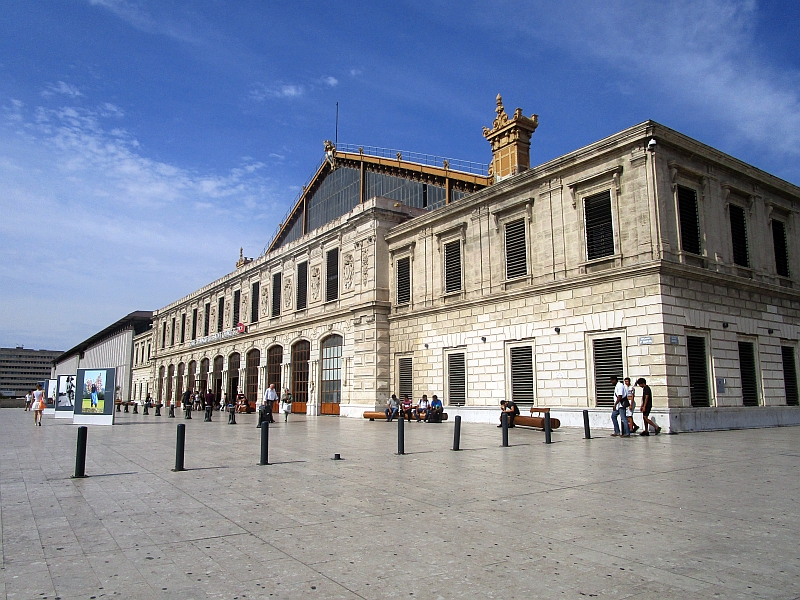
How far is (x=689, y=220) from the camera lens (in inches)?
826

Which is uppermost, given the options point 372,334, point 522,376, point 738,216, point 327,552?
point 738,216

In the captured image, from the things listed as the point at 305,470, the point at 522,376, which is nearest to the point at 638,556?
the point at 305,470

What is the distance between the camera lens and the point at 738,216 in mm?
23203

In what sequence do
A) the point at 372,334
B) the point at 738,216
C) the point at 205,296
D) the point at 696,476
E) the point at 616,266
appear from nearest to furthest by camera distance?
the point at 696,476 < the point at 616,266 < the point at 738,216 < the point at 372,334 < the point at 205,296

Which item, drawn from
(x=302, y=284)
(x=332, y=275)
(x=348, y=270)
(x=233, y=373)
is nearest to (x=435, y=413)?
(x=348, y=270)

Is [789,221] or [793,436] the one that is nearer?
[793,436]

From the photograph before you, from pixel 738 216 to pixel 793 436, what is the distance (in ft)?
31.9

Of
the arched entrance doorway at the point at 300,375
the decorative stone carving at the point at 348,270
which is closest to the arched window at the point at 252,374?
the arched entrance doorway at the point at 300,375

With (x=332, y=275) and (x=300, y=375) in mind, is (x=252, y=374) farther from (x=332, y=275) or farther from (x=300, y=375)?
(x=332, y=275)

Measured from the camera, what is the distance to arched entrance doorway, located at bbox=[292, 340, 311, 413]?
37.6 metres

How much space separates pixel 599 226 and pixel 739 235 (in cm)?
615

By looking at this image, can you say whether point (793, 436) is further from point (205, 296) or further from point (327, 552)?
point (205, 296)

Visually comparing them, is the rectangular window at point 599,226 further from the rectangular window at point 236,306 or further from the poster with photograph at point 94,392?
the rectangular window at point 236,306

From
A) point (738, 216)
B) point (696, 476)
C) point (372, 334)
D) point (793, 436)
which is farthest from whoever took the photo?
point (372, 334)
